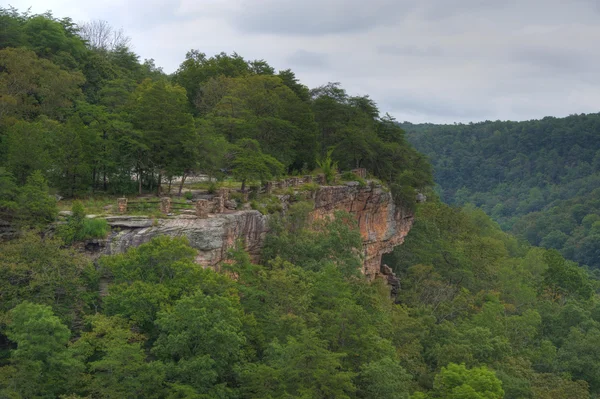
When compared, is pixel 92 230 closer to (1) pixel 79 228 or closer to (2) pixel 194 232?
(1) pixel 79 228

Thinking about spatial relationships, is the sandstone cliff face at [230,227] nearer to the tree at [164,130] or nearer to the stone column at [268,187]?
the stone column at [268,187]

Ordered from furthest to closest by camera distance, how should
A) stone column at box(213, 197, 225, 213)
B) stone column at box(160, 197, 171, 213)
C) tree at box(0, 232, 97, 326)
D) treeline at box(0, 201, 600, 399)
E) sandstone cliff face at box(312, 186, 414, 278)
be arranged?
sandstone cliff face at box(312, 186, 414, 278) → stone column at box(213, 197, 225, 213) → stone column at box(160, 197, 171, 213) → tree at box(0, 232, 97, 326) → treeline at box(0, 201, 600, 399)

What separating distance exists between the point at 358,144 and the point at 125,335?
28.6m

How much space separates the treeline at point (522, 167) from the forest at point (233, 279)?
83.1m

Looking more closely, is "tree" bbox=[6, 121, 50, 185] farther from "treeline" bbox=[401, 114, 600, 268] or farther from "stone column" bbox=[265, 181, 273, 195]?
"treeline" bbox=[401, 114, 600, 268]

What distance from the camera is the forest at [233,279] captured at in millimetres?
21953

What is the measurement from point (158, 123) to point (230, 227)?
660 cm

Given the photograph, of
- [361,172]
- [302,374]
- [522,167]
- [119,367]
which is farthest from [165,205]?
[522,167]

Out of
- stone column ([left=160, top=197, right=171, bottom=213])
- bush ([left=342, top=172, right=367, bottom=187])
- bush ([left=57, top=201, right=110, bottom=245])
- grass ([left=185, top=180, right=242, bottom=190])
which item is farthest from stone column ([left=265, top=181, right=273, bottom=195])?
bush ([left=57, top=201, right=110, bottom=245])

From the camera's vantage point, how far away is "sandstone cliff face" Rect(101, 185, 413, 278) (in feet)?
89.0

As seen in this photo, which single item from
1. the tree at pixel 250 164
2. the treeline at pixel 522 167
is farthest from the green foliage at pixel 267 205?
the treeline at pixel 522 167

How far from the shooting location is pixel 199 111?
1832 inches

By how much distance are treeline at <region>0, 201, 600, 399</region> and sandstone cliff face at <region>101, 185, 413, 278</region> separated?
0.95 meters

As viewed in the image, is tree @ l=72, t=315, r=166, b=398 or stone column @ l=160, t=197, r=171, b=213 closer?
tree @ l=72, t=315, r=166, b=398
